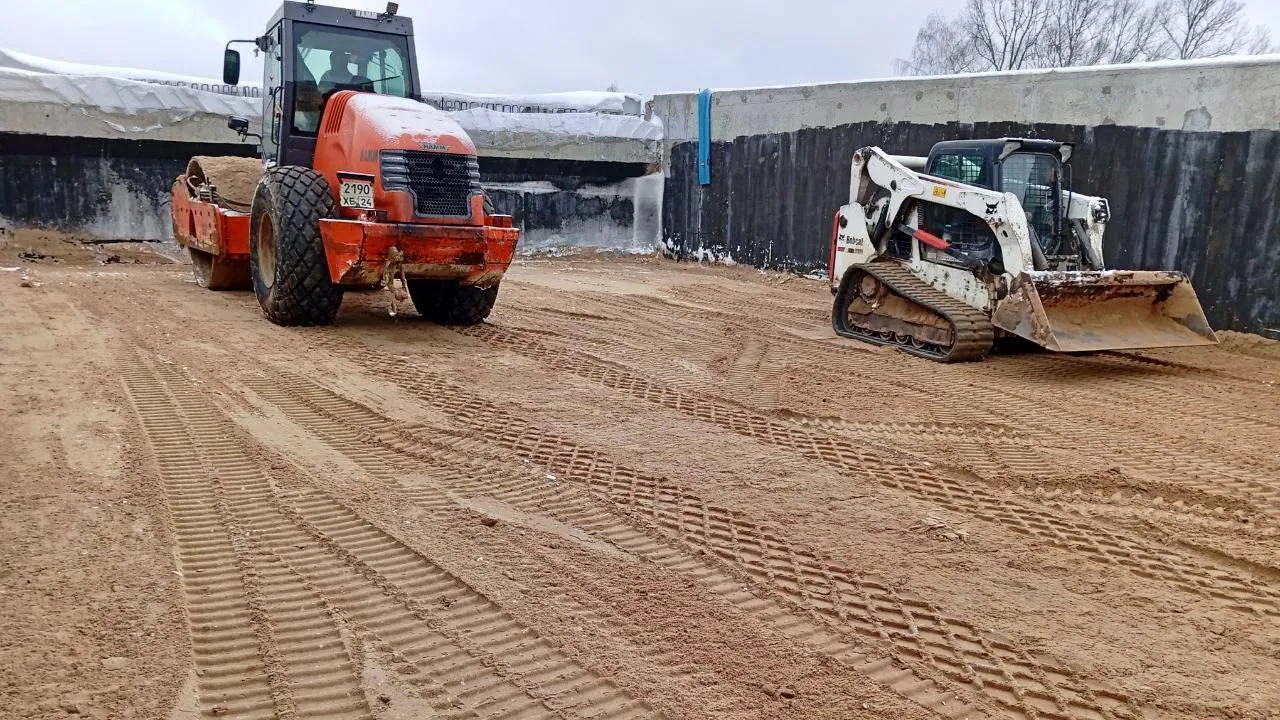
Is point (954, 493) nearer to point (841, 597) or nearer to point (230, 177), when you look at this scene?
point (841, 597)

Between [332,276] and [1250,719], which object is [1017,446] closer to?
[1250,719]

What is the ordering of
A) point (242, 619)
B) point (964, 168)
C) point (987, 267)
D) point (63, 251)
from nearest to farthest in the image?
point (242, 619), point (987, 267), point (964, 168), point (63, 251)

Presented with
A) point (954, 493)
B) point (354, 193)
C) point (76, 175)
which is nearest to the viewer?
point (954, 493)

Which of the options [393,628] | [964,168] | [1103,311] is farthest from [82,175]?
[1103,311]

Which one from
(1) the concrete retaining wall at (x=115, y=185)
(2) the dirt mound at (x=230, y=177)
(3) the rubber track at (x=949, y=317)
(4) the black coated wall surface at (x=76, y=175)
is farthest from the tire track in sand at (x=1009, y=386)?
(4) the black coated wall surface at (x=76, y=175)

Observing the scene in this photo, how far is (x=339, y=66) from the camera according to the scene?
8367 millimetres

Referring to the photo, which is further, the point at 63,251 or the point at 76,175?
the point at 76,175

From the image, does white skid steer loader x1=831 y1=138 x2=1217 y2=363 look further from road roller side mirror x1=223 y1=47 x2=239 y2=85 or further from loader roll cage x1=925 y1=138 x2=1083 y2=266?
road roller side mirror x1=223 y1=47 x2=239 y2=85

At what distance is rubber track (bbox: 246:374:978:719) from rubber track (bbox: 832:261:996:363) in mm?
4357

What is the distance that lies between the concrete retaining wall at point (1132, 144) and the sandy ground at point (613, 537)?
8.56 ft

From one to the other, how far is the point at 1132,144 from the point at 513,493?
335 inches

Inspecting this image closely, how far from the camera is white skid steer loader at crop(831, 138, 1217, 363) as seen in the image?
7.43 meters

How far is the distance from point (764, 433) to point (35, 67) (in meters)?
13.1

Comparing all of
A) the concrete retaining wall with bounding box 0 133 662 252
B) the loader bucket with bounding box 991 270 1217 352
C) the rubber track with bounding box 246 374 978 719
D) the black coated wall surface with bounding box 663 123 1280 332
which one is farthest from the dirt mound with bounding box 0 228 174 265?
the loader bucket with bounding box 991 270 1217 352
